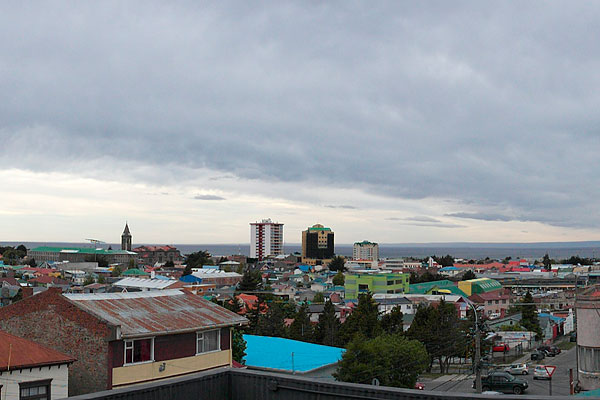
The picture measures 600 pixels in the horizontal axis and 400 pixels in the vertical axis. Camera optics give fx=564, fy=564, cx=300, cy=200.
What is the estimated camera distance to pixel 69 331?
56.4 ft

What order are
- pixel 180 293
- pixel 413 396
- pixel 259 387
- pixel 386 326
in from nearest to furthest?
pixel 413 396, pixel 259 387, pixel 180 293, pixel 386 326

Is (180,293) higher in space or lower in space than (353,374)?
higher

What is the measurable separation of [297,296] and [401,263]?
90388mm

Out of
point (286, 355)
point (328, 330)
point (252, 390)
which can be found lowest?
point (328, 330)

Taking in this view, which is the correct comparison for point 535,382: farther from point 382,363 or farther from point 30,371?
point 30,371

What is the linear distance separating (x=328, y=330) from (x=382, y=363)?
15719 mm

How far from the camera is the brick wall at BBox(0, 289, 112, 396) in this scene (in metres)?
16.4

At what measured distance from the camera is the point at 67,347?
1719 centimetres

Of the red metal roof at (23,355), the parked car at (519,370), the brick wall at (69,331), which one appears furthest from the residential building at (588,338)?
the parked car at (519,370)

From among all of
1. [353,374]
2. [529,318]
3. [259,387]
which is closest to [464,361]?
[529,318]

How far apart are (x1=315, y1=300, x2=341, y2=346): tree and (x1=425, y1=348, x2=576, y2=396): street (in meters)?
8.73

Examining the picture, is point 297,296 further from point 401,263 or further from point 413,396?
point 401,263

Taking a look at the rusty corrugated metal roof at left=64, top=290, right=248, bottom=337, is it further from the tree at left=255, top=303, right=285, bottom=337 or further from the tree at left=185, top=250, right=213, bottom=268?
the tree at left=185, top=250, right=213, bottom=268

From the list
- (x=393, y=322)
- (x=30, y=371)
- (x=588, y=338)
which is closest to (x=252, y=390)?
(x=30, y=371)
